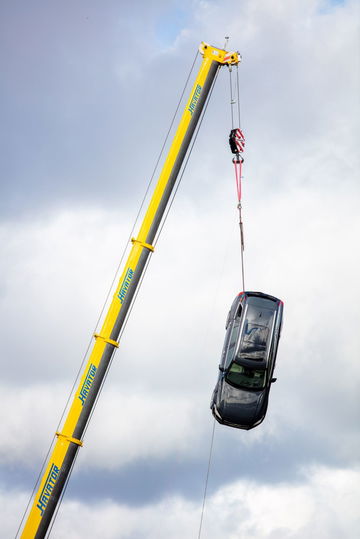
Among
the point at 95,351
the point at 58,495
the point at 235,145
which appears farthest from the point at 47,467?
the point at 235,145

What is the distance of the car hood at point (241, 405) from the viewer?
1580cm

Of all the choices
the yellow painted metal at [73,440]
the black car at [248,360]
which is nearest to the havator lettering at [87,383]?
the yellow painted metal at [73,440]

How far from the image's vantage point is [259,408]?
15867 mm

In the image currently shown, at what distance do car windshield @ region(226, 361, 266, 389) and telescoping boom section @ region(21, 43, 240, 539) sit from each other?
10.7 feet

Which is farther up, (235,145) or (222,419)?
(235,145)

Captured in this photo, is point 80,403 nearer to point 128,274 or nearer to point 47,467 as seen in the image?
point 47,467

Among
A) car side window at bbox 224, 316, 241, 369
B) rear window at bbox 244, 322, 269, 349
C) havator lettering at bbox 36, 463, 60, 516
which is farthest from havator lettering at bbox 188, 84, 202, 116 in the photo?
havator lettering at bbox 36, 463, 60, 516

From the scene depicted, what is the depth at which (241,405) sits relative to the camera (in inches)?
627

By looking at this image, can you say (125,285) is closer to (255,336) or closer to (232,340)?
(232,340)

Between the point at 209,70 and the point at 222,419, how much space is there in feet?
28.7

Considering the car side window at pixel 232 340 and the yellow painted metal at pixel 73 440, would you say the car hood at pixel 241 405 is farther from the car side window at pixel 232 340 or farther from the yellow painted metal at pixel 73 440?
the yellow painted metal at pixel 73 440

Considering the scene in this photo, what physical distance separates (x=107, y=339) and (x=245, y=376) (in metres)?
3.75

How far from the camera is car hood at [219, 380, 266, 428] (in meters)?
15.8

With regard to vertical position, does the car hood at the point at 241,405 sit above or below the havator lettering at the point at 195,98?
below
